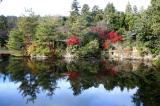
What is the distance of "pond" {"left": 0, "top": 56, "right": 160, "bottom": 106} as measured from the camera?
18.5 metres

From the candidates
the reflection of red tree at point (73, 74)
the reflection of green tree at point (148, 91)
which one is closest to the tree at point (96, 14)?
the reflection of red tree at point (73, 74)

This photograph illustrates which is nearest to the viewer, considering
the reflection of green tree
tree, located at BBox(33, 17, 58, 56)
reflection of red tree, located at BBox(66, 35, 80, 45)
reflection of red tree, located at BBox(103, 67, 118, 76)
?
the reflection of green tree

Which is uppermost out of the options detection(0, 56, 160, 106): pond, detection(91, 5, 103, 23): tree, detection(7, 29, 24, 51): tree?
detection(91, 5, 103, 23): tree

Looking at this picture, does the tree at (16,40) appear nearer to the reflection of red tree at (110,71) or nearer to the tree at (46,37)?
the tree at (46,37)

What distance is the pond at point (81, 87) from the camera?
1848cm

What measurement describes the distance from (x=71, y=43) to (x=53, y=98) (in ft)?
87.3

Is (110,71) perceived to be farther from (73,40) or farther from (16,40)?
(16,40)

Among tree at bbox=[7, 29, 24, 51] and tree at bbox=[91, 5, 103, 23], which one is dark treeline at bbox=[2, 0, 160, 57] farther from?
tree at bbox=[91, 5, 103, 23]

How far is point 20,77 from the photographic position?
29016 mm

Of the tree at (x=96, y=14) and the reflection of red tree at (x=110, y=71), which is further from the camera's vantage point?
the tree at (x=96, y=14)

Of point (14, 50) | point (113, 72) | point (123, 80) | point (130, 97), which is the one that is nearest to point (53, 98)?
point (130, 97)

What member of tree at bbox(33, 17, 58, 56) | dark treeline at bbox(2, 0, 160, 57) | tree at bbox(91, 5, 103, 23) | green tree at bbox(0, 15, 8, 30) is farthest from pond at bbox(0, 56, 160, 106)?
green tree at bbox(0, 15, 8, 30)

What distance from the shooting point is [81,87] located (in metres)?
23.7

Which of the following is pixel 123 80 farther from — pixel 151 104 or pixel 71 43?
pixel 71 43
